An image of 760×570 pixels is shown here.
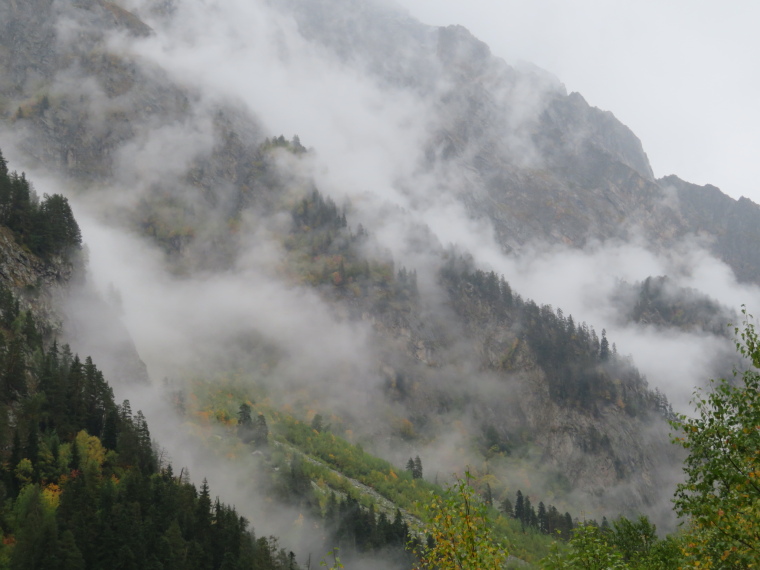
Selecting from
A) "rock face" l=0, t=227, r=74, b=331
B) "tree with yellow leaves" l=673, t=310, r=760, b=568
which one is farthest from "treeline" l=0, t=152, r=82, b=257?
"tree with yellow leaves" l=673, t=310, r=760, b=568

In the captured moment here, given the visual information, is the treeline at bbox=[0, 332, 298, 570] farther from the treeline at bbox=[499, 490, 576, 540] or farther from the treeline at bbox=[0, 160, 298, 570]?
the treeline at bbox=[499, 490, 576, 540]

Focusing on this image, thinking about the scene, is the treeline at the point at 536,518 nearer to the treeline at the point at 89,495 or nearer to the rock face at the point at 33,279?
the treeline at the point at 89,495

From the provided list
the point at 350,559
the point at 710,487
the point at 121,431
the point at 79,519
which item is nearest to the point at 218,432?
the point at 350,559

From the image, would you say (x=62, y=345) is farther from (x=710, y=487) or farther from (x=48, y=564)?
(x=710, y=487)

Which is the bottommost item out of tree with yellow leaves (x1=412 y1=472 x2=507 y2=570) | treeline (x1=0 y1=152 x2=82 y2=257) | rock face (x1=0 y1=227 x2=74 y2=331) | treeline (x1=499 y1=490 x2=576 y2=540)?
tree with yellow leaves (x1=412 y1=472 x2=507 y2=570)

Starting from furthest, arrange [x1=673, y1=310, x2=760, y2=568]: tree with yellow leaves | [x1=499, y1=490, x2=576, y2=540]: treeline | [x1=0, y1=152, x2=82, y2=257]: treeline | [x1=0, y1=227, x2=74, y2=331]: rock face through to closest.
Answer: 1. [x1=499, y1=490, x2=576, y2=540]: treeline
2. [x1=0, y1=152, x2=82, y2=257]: treeline
3. [x1=0, y1=227, x2=74, y2=331]: rock face
4. [x1=673, y1=310, x2=760, y2=568]: tree with yellow leaves

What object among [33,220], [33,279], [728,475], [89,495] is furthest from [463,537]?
[33,220]

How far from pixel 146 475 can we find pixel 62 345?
36.3 meters

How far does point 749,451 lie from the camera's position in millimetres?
22156

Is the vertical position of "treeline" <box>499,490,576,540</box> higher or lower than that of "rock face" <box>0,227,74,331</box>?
lower

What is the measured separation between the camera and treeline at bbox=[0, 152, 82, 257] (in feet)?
362

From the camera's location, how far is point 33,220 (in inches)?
4483

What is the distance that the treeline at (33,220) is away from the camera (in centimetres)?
11038

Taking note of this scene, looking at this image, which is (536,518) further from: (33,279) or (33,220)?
(33,220)
